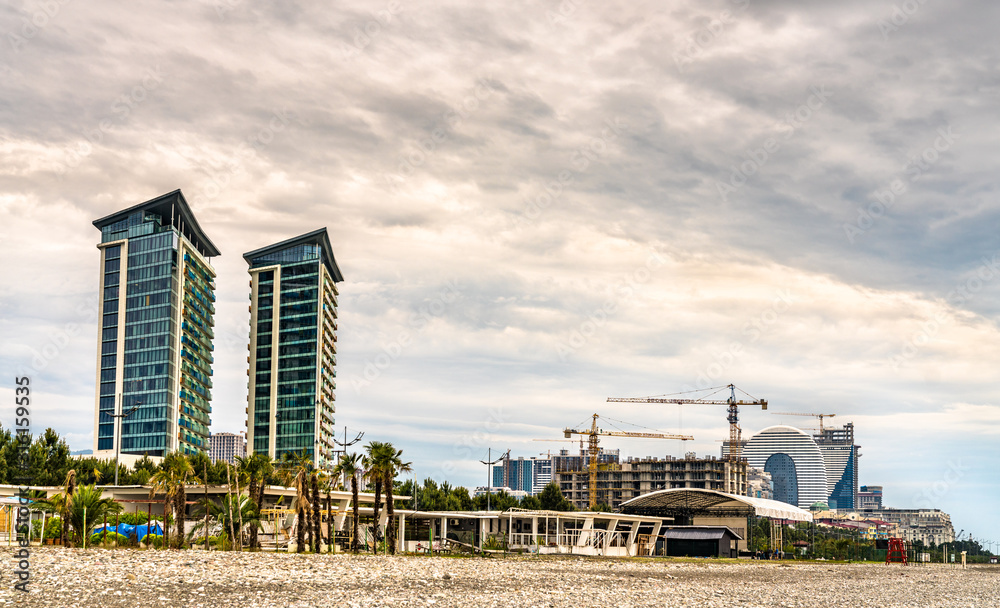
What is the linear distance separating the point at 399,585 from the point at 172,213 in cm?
15007

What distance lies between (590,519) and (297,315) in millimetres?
120684

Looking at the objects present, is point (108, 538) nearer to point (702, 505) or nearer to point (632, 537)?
point (632, 537)

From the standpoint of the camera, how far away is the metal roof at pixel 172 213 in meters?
171

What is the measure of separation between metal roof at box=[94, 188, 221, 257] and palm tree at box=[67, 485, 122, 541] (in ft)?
414

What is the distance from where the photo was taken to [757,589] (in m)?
50.7

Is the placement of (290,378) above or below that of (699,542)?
above

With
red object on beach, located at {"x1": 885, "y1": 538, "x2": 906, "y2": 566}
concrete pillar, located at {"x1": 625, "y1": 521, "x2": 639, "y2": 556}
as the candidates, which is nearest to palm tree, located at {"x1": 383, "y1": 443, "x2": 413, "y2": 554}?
concrete pillar, located at {"x1": 625, "y1": 521, "x2": 639, "y2": 556}

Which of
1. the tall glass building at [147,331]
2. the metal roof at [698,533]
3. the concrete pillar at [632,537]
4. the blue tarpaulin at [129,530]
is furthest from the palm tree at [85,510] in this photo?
the tall glass building at [147,331]

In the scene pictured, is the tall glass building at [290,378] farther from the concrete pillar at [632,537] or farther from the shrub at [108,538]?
the shrub at [108,538]

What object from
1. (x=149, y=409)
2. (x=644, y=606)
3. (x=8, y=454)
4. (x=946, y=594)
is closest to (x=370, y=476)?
(x=644, y=606)

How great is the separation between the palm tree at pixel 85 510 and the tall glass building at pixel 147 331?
115141mm

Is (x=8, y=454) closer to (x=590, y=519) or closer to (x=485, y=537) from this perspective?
(x=485, y=537)

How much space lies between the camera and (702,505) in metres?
113

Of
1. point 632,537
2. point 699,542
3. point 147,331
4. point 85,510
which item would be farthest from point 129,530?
point 147,331
